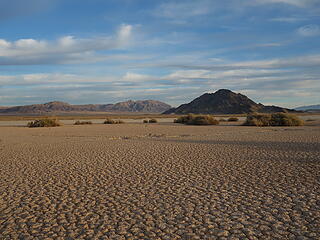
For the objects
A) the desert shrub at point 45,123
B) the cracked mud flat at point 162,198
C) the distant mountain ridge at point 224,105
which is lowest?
the cracked mud flat at point 162,198

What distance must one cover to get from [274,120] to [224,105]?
84.9 m

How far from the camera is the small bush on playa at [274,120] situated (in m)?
32.3

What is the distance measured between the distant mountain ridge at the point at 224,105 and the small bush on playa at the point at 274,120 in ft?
250

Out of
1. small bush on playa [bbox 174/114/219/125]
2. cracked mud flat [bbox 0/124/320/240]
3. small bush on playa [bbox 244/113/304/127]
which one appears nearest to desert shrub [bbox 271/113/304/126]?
small bush on playa [bbox 244/113/304/127]

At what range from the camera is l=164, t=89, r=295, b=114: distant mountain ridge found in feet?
368

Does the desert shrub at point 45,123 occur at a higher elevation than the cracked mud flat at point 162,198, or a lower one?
higher

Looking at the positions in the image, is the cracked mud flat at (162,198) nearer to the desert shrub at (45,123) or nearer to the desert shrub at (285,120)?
the desert shrub at (285,120)

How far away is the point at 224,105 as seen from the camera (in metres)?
117

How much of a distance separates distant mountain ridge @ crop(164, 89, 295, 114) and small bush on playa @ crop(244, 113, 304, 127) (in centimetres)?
7627

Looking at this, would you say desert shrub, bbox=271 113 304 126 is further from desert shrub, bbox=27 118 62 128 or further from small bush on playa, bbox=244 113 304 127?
desert shrub, bbox=27 118 62 128

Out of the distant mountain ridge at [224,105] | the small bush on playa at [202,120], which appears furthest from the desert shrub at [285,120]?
the distant mountain ridge at [224,105]

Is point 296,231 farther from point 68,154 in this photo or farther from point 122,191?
point 68,154

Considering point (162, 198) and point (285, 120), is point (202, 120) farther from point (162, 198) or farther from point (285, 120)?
point (162, 198)

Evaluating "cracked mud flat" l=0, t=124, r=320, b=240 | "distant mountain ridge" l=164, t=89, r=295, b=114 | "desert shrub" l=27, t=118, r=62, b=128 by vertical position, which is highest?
"distant mountain ridge" l=164, t=89, r=295, b=114
